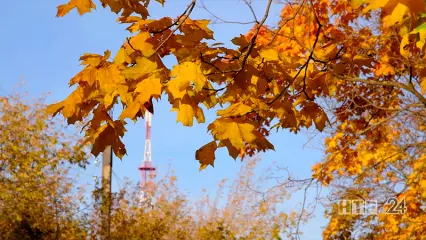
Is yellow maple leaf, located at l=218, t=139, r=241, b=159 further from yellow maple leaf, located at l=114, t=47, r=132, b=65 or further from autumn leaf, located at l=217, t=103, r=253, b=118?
yellow maple leaf, located at l=114, t=47, r=132, b=65

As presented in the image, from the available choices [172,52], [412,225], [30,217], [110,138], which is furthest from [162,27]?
[30,217]

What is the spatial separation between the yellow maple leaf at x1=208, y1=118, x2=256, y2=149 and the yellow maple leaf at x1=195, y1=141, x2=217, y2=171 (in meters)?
0.22

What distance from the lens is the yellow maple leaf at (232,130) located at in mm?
2777

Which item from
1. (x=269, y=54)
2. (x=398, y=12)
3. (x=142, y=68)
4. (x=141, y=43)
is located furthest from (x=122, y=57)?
(x=398, y=12)

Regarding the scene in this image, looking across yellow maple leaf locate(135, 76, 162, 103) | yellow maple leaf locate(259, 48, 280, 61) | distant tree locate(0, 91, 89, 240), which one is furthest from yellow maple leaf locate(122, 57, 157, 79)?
distant tree locate(0, 91, 89, 240)

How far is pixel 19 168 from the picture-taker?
13.6 m

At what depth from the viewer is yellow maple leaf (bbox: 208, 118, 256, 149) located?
109 inches

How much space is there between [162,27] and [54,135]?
1141 cm

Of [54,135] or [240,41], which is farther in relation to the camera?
[54,135]

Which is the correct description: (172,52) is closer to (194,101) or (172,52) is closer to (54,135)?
(194,101)

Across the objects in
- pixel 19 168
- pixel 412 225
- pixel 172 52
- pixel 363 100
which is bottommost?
pixel 172 52

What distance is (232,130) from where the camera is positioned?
281 centimetres

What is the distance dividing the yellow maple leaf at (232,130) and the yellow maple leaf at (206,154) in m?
0.22

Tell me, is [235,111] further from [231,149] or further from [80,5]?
[80,5]
